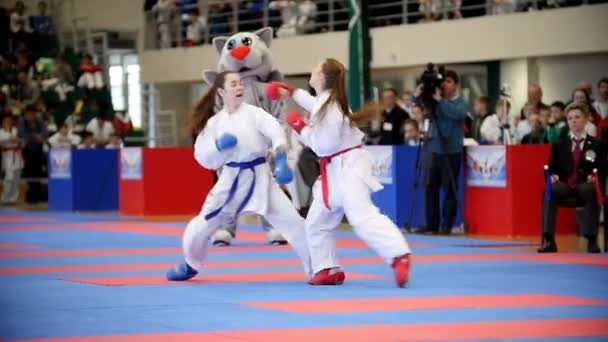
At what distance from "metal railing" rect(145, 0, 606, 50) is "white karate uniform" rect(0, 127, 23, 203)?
5.85 m

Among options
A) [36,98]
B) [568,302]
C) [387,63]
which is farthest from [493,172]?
[36,98]

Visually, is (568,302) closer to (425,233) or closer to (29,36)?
(425,233)

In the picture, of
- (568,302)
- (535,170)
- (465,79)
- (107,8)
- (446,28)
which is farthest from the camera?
(107,8)

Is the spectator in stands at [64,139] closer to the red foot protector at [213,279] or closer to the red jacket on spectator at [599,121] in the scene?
the red jacket on spectator at [599,121]

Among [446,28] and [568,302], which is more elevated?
[446,28]

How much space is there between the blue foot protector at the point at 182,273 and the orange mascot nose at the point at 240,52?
3355 millimetres

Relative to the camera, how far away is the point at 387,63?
23438mm

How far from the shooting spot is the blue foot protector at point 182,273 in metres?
9.37

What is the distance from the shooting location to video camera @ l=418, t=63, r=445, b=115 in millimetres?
14102

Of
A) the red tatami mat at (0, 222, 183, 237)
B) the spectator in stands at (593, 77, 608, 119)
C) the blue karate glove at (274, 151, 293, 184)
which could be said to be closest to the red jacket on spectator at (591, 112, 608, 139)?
the spectator in stands at (593, 77, 608, 119)

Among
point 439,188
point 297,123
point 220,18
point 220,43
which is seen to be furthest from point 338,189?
point 220,18

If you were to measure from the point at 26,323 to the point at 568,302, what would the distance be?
320cm

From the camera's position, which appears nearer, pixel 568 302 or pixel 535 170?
pixel 568 302

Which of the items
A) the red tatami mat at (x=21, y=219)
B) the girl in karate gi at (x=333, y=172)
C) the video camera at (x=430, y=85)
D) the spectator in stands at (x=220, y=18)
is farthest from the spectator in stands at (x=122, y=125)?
the girl in karate gi at (x=333, y=172)
